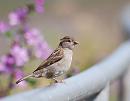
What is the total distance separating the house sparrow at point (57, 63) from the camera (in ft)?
15.3

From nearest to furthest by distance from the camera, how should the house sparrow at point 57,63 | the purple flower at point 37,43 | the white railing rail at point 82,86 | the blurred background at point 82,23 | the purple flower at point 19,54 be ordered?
the white railing rail at point 82,86 → the house sparrow at point 57,63 → the purple flower at point 19,54 → the purple flower at point 37,43 → the blurred background at point 82,23

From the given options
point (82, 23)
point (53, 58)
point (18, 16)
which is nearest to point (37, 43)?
point (18, 16)

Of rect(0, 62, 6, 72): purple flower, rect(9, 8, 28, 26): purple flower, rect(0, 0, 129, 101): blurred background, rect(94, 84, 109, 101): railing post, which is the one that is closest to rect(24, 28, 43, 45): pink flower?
rect(9, 8, 28, 26): purple flower

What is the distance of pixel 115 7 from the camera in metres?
16.1

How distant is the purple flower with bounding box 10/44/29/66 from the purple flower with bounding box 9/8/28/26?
212mm

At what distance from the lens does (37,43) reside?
636 centimetres

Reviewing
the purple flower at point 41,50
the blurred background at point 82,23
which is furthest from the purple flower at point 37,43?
the blurred background at point 82,23

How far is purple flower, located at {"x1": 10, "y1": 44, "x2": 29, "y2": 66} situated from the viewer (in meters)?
6.13

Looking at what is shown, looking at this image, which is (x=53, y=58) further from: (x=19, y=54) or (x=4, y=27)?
(x=4, y=27)

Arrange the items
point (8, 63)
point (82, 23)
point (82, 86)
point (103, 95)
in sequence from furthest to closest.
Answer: point (82, 23), point (8, 63), point (103, 95), point (82, 86)

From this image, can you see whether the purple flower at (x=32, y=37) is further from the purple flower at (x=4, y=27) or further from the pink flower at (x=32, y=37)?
the purple flower at (x=4, y=27)

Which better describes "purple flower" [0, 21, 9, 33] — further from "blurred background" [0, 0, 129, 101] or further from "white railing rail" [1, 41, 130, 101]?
"blurred background" [0, 0, 129, 101]

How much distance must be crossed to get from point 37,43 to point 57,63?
5.15 ft

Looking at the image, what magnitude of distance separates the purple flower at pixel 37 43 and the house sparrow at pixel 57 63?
1200mm
